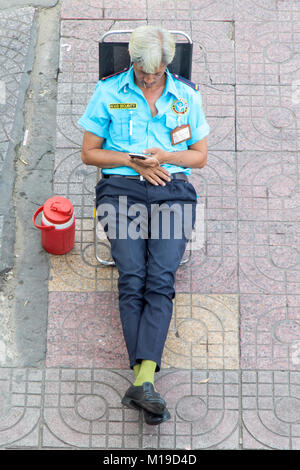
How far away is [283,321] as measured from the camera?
5105 millimetres

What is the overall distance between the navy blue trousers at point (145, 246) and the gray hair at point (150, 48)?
82cm

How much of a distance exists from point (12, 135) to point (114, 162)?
1303 millimetres

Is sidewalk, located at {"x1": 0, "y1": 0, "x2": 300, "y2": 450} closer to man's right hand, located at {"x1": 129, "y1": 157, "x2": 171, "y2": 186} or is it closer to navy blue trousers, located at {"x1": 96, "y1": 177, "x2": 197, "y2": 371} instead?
navy blue trousers, located at {"x1": 96, "y1": 177, "x2": 197, "y2": 371}

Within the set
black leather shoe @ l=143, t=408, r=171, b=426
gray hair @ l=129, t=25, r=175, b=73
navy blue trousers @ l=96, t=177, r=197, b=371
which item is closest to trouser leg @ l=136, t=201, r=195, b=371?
navy blue trousers @ l=96, t=177, r=197, b=371

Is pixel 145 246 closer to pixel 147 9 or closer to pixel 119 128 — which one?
pixel 119 128

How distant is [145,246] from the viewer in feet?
15.8

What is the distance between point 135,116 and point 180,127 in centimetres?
31

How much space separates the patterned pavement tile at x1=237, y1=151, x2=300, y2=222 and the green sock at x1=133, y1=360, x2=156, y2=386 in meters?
1.52

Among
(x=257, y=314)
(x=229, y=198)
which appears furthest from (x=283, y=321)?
(x=229, y=198)

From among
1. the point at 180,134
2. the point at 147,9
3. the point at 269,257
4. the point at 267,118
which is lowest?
the point at 269,257

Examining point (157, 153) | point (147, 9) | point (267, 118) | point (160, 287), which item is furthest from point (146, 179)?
point (147, 9)

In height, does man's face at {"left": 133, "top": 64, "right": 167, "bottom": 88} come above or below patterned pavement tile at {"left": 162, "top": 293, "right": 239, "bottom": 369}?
above

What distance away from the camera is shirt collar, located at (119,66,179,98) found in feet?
15.5

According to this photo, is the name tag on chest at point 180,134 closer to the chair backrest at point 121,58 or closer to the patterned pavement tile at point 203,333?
the chair backrest at point 121,58
